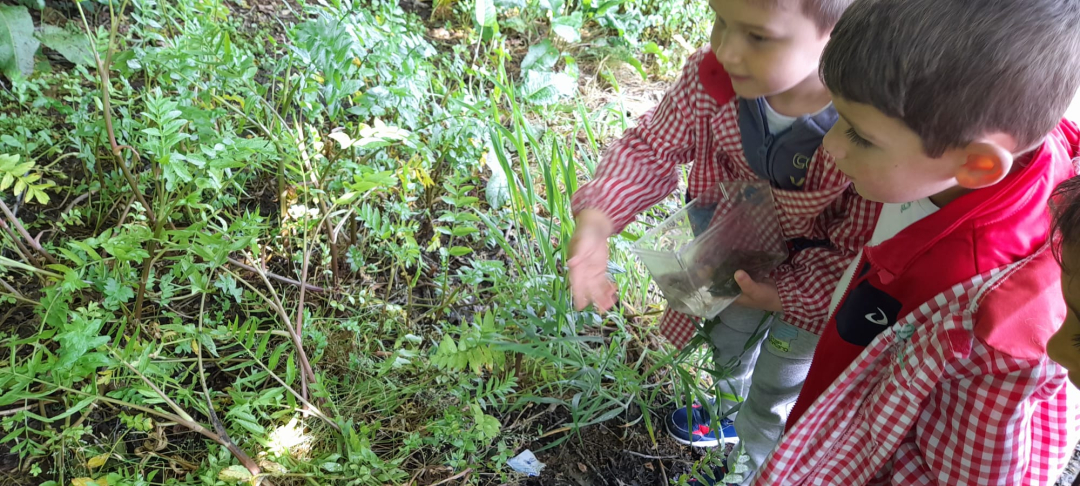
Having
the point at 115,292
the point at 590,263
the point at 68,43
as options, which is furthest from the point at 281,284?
the point at 68,43

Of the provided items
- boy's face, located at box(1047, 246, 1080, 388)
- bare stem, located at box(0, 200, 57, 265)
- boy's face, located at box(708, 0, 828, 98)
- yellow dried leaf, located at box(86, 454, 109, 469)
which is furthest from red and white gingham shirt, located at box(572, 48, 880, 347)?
bare stem, located at box(0, 200, 57, 265)

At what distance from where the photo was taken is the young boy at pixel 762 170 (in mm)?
1097

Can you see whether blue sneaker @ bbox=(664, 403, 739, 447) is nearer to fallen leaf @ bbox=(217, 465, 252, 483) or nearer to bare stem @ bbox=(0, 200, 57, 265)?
fallen leaf @ bbox=(217, 465, 252, 483)

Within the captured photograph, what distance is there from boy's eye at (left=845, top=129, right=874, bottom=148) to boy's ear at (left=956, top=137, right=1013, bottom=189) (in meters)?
0.12

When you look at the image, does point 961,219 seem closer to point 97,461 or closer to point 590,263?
point 590,263

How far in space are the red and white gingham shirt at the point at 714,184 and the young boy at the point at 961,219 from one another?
18cm

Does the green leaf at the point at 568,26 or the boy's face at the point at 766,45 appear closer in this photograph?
the boy's face at the point at 766,45

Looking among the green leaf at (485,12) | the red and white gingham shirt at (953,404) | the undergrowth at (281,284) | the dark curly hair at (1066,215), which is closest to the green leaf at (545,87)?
the undergrowth at (281,284)

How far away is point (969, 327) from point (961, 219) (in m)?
0.15

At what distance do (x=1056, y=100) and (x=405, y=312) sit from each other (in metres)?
1.34

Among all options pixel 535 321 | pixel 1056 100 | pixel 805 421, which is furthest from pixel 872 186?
pixel 535 321

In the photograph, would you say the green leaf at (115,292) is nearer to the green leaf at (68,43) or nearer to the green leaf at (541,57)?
the green leaf at (68,43)

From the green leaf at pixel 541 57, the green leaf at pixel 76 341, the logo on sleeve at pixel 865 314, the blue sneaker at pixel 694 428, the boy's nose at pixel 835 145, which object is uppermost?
the boy's nose at pixel 835 145

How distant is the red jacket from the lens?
87 cm
